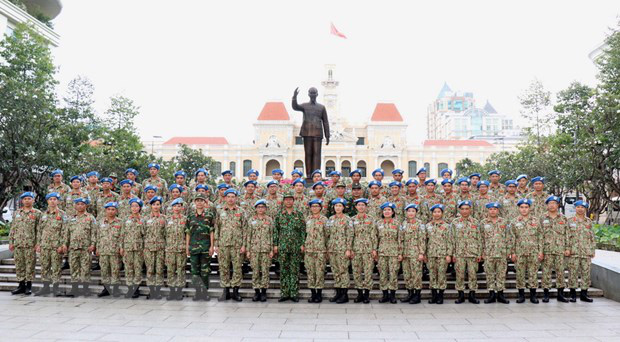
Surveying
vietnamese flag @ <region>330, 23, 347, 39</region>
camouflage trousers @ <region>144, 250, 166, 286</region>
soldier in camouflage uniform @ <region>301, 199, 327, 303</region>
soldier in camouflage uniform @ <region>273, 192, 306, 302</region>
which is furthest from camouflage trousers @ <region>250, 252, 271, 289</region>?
vietnamese flag @ <region>330, 23, 347, 39</region>

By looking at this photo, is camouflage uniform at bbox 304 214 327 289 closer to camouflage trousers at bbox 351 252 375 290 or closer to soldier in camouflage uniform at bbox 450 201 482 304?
camouflage trousers at bbox 351 252 375 290

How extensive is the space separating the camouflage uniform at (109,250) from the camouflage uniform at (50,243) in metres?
0.67

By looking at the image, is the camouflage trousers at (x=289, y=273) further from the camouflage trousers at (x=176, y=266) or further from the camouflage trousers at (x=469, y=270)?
the camouflage trousers at (x=469, y=270)

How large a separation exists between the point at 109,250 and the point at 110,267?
31 centimetres

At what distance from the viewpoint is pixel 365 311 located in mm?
6137

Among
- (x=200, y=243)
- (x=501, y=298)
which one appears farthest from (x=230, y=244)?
(x=501, y=298)

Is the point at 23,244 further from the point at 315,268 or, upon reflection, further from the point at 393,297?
the point at 393,297

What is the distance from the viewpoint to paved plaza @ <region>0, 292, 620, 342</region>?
197 inches

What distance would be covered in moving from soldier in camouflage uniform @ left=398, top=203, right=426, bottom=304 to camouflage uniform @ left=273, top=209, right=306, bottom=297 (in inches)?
60.8

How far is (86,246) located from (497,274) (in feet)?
21.0

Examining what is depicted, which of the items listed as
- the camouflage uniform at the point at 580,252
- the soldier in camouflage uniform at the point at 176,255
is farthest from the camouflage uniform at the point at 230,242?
the camouflage uniform at the point at 580,252

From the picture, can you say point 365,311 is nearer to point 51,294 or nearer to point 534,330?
point 534,330

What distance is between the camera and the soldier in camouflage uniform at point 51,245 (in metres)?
6.97

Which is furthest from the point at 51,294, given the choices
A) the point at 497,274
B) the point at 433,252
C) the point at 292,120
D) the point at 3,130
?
the point at 292,120
